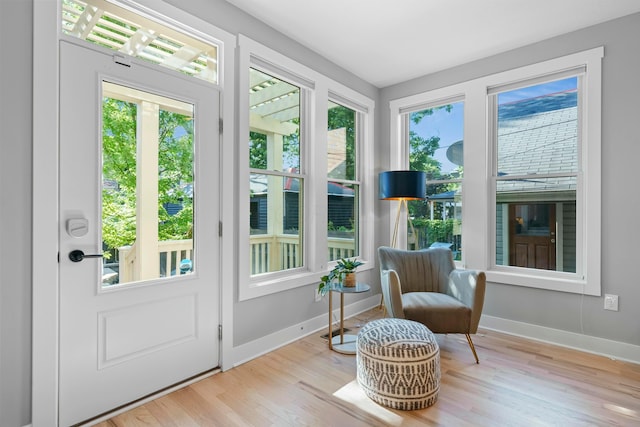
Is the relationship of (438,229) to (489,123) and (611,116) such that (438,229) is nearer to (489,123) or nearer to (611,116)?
(489,123)

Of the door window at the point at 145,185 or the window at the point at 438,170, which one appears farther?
the window at the point at 438,170

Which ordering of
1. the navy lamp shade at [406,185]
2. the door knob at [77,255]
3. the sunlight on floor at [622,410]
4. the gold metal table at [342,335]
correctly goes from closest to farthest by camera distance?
the door knob at [77,255] < the sunlight on floor at [622,410] < the gold metal table at [342,335] < the navy lamp shade at [406,185]

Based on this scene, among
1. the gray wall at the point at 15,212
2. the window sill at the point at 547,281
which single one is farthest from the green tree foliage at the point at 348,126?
the gray wall at the point at 15,212

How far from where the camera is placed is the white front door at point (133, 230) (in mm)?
1700

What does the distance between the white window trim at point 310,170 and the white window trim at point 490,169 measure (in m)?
0.46

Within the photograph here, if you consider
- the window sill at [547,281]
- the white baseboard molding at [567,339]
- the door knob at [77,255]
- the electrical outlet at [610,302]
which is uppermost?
the door knob at [77,255]

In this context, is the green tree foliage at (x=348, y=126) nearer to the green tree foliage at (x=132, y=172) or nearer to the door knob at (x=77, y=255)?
the green tree foliage at (x=132, y=172)

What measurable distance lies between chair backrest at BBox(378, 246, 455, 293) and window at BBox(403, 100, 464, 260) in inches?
22.8

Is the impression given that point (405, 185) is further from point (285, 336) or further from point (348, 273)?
point (285, 336)

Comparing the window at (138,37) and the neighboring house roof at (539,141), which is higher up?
the window at (138,37)

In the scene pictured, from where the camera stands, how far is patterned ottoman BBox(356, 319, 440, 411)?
1.87 meters

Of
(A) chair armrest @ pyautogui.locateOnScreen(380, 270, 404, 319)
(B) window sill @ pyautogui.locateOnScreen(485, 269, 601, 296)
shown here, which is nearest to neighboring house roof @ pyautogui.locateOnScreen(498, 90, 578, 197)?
(B) window sill @ pyautogui.locateOnScreen(485, 269, 601, 296)

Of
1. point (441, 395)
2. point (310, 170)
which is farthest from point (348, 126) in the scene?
point (441, 395)

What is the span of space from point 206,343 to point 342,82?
2.75 metres
